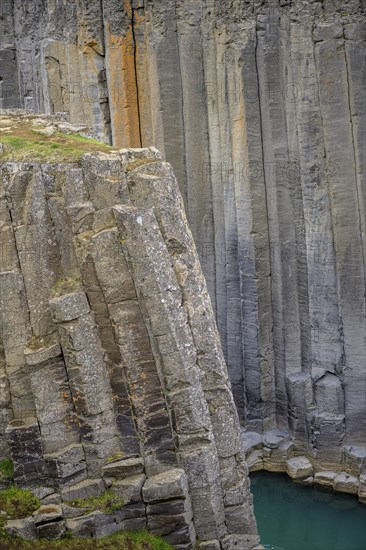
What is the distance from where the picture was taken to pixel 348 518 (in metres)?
13.1

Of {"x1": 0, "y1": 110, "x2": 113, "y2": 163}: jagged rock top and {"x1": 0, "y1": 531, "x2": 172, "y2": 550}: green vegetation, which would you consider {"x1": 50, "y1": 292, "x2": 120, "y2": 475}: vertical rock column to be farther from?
{"x1": 0, "y1": 110, "x2": 113, "y2": 163}: jagged rock top

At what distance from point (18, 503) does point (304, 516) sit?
723 centimetres

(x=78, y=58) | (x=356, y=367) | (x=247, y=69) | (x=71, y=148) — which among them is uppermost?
A: (x=78, y=58)

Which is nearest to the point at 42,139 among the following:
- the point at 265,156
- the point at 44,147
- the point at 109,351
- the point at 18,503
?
the point at 44,147

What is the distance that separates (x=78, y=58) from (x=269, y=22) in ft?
13.8

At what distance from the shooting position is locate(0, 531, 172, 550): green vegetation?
7488 millimetres

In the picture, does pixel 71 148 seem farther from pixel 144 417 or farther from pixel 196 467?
pixel 196 467

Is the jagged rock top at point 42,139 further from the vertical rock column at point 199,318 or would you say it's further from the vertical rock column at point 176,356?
the vertical rock column at point 176,356

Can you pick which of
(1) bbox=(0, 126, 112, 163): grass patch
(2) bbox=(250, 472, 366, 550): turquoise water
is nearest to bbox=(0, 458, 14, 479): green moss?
(1) bbox=(0, 126, 112, 163): grass patch

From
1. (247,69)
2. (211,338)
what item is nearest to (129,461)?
(211,338)

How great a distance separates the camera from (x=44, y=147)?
7.97m

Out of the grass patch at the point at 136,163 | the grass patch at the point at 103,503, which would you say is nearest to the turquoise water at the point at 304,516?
the grass patch at the point at 103,503

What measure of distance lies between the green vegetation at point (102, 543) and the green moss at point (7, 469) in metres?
0.68

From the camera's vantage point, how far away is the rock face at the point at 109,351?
7.50 m
